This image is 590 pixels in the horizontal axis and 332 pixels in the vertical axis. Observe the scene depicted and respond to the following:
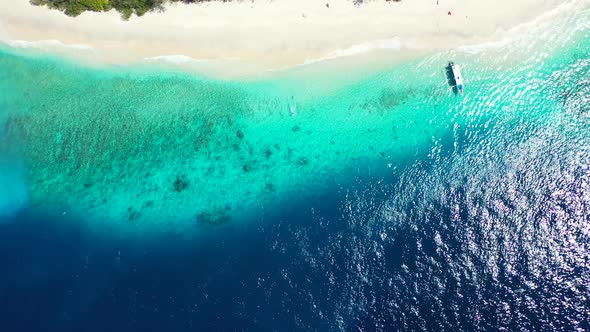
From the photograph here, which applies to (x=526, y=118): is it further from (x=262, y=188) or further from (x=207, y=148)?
(x=207, y=148)

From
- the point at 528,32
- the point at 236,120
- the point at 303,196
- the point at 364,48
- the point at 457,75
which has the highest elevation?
the point at 364,48

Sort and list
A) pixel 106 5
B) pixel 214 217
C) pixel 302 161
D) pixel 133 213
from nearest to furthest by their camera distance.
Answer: pixel 214 217, pixel 133 213, pixel 106 5, pixel 302 161

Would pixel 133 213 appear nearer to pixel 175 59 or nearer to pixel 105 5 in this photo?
pixel 175 59

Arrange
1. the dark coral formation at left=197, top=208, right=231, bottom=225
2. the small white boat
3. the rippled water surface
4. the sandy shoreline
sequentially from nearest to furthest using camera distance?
the rippled water surface
the dark coral formation at left=197, top=208, right=231, bottom=225
the small white boat
the sandy shoreline

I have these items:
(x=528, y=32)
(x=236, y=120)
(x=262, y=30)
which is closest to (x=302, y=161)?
(x=236, y=120)

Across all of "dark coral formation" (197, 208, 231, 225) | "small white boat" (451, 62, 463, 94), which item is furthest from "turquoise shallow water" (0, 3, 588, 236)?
"dark coral formation" (197, 208, 231, 225)

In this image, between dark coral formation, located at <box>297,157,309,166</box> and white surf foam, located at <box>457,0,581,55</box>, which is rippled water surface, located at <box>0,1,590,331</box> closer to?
white surf foam, located at <box>457,0,581,55</box>

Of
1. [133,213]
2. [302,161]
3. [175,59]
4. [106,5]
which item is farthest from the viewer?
[175,59]

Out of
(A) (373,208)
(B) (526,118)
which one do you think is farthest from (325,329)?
(B) (526,118)
